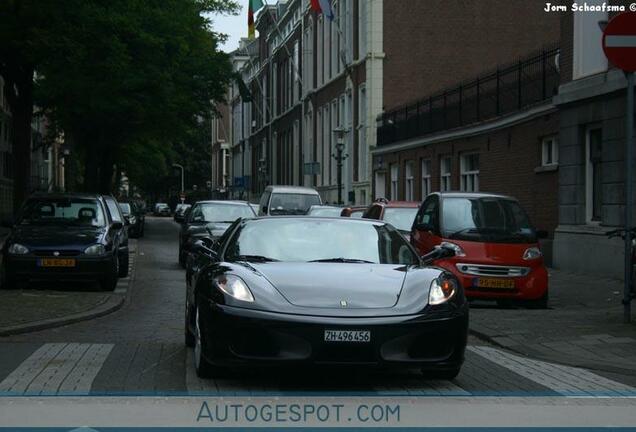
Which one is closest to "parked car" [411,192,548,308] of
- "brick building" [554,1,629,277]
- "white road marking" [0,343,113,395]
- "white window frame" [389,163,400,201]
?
"brick building" [554,1,629,277]

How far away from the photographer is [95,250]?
16.0 metres

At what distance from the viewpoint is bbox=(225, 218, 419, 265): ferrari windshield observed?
8367 mm

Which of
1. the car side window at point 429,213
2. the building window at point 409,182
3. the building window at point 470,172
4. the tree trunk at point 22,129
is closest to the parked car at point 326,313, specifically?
the car side window at point 429,213

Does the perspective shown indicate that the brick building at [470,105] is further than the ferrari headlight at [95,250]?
Yes

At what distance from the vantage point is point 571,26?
2223cm

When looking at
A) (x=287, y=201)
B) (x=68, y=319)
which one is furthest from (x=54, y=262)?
(x=287, y=201)

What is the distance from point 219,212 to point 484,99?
30.6 feet

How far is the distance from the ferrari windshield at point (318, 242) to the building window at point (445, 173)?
24462mm

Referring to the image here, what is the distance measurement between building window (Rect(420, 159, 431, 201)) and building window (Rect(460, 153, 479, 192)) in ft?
12.4

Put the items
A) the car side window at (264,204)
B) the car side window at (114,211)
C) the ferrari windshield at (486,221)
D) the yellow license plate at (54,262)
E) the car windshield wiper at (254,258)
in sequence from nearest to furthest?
the car windshield wiper at (254,258), the ferrari windshield at (486,221), the yellow license plate at (54,262), the car side window at (114,211), the car side window at (264,204)

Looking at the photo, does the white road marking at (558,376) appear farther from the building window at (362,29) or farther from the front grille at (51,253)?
the building window at (362,29)

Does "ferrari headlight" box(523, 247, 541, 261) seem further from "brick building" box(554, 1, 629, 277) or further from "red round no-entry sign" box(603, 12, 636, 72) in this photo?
"brick building" box(554, 1, 629, 277)

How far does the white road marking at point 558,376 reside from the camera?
775 centimetres

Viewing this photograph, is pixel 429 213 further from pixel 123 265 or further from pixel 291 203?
pixel 291 203
